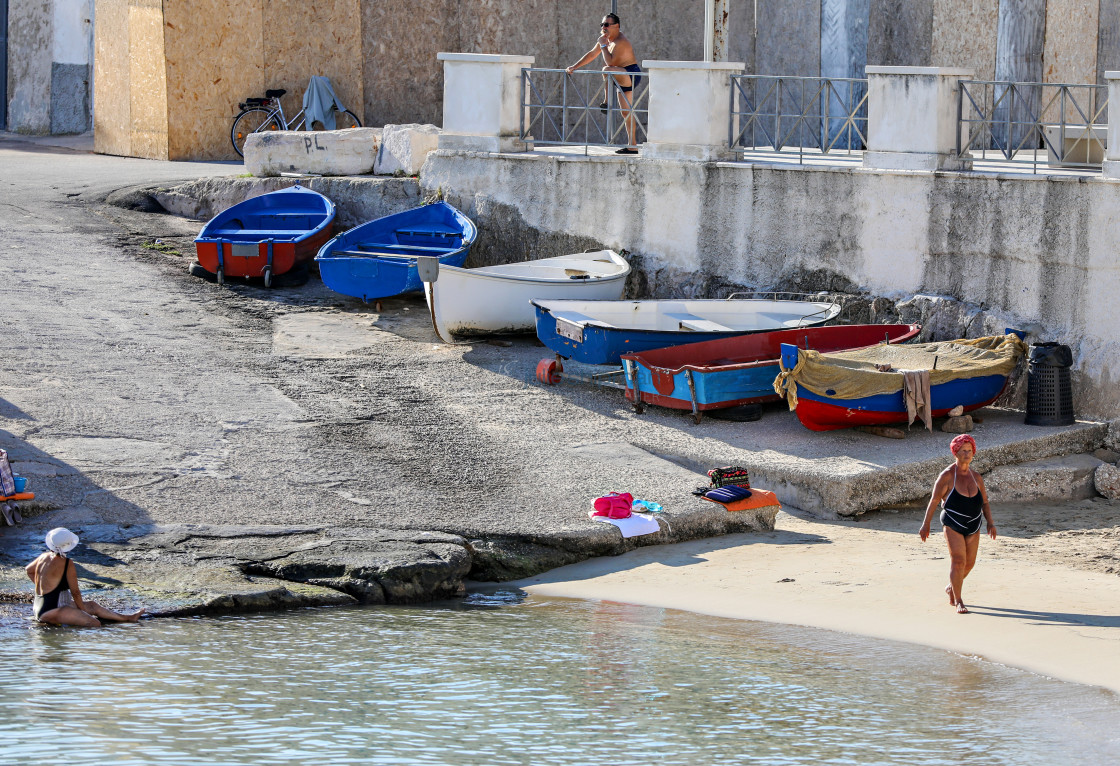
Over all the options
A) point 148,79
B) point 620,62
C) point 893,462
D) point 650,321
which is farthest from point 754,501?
point 148,79

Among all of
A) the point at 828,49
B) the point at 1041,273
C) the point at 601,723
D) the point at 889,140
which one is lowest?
the point at 601,723

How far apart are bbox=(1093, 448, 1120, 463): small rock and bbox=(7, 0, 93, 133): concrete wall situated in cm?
2133

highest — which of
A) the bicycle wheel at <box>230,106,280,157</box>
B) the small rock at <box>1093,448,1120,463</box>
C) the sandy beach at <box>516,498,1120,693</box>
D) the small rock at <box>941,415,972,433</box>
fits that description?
the bicycle wheel at <box>230,106,280,157</box>

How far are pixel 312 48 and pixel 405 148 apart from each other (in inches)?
211

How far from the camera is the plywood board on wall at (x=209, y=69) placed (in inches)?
849

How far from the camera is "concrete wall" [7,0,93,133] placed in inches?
1046

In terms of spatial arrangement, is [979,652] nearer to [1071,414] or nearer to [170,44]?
[1071,414]

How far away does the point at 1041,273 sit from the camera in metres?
12.6

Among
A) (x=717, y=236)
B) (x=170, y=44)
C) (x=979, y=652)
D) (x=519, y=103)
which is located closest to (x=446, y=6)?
(x=170, y=44)

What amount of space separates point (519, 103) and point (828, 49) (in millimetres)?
5175

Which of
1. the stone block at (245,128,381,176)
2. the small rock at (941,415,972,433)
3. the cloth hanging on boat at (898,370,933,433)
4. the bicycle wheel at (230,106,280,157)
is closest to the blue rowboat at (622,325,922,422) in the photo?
the small rock at (941,415,972,433)

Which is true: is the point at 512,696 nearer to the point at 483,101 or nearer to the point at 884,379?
the point at 884,379

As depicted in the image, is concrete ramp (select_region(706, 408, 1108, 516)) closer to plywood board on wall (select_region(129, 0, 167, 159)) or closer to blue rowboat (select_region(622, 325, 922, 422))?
blue rowboat (select_region(622, 325, 922, 422))

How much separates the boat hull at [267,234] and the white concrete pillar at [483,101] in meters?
2.05
